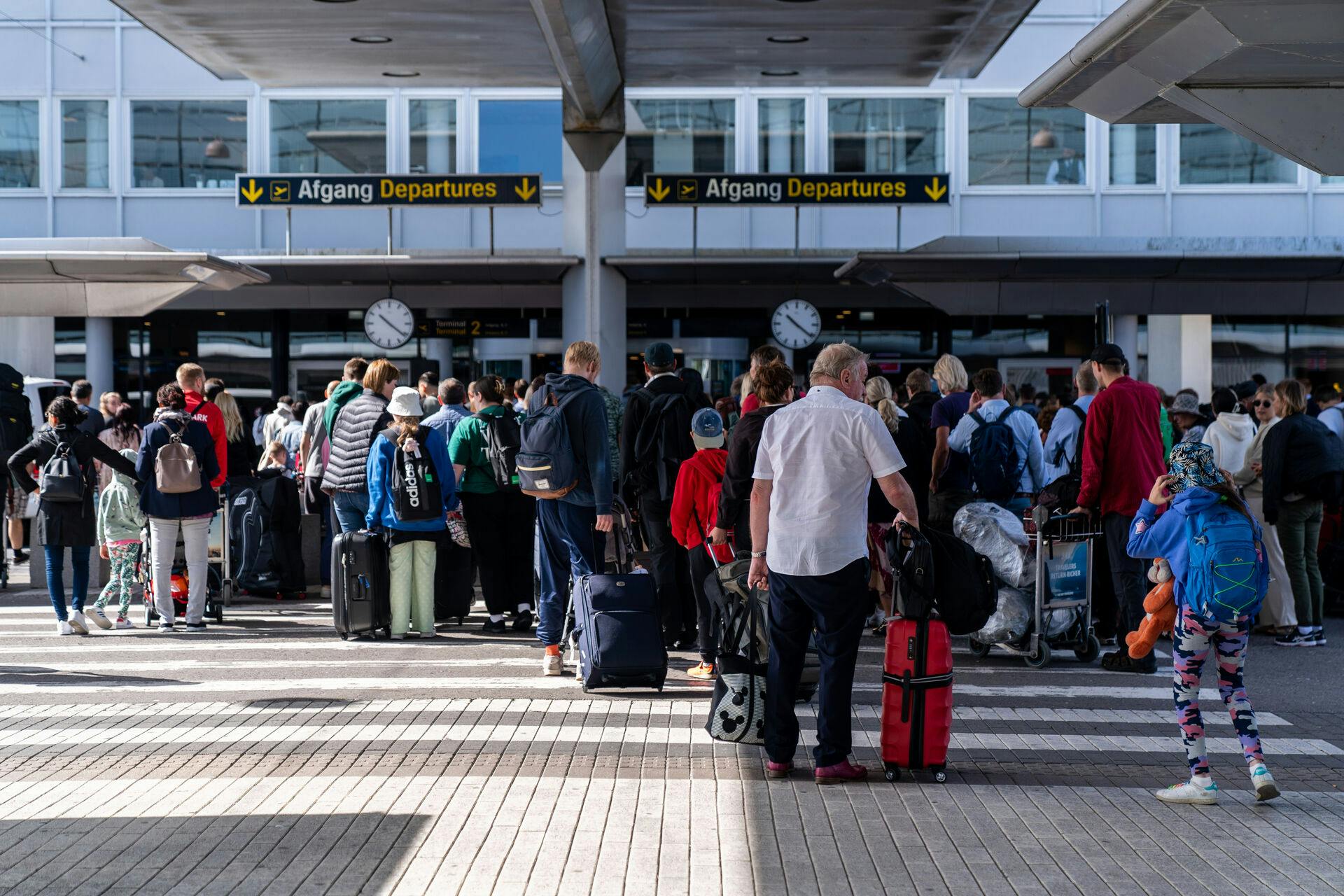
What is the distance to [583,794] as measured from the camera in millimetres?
6785

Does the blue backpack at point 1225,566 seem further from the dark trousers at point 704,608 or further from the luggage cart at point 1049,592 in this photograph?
the luggage cart at point 1049,592

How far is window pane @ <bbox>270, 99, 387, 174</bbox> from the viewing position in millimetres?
→ 26547

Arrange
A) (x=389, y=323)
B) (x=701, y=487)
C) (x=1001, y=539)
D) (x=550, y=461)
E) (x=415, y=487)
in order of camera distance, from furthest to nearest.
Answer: (x=389, y=323) < (x=415, y=487) < (x=1001, y=539) < (x=550, y=461) < (x=701, y=487)

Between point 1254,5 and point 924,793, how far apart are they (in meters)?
3.80

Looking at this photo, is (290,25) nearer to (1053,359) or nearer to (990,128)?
(990,128)

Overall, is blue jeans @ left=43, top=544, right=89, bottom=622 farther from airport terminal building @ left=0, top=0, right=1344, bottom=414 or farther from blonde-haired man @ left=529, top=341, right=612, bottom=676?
airport terminal building @ left=0, top=0, right=1344, bottom=414

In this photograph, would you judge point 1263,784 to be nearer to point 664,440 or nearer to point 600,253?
point 664,440

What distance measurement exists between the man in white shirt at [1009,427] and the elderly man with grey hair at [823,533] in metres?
4.67

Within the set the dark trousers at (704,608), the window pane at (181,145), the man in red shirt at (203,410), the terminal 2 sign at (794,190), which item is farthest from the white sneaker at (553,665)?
the window pane at (181,145)

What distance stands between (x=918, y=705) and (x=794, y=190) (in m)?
13.8

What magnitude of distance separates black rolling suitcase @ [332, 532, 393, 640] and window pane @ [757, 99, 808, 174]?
15.8 metres

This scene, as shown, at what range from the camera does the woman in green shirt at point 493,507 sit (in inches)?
468

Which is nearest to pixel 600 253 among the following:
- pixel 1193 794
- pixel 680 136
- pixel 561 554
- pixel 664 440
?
pixel 680 136

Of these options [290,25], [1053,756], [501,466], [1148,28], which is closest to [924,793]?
[1053,756]
